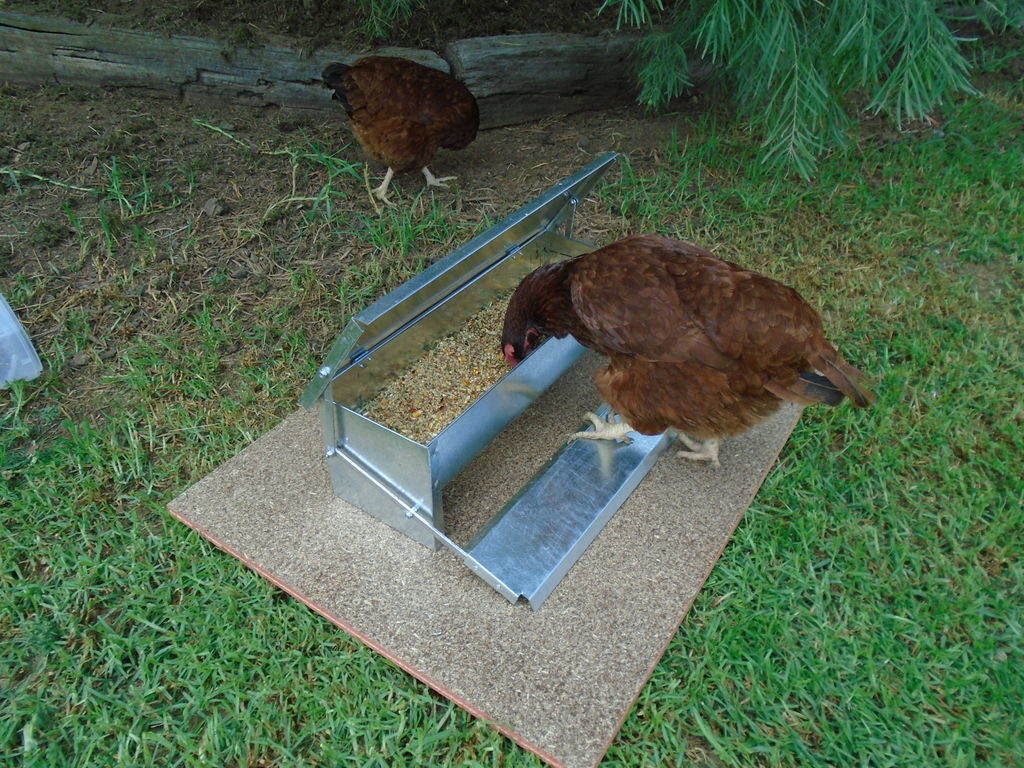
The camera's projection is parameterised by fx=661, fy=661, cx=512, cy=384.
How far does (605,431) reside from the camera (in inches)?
100

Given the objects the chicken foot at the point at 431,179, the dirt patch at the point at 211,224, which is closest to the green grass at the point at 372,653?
the dirt patch at the point at 211,224

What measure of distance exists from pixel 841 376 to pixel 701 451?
71 centimetres

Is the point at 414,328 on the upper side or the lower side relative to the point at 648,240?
lower

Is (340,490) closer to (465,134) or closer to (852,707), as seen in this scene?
(852,707)

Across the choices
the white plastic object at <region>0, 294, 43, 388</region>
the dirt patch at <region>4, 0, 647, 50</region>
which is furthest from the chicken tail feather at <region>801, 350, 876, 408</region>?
the dirt patch at <region>4, 0, 647, 50</region>

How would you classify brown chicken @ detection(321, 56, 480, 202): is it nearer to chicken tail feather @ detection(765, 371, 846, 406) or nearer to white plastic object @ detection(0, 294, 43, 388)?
white plastic object @ detection(0, 294, 43, 388)

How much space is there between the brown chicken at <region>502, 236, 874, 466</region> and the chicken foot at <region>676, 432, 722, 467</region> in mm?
329

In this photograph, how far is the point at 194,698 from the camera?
1.84 m

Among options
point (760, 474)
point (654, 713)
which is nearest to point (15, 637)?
point (654, 713)

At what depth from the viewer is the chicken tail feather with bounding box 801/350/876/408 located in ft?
6.45

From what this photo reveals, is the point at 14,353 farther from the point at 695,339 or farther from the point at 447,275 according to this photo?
the point at 695,339

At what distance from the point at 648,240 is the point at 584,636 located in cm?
134

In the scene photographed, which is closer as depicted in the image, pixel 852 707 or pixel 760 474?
pixel 852 707

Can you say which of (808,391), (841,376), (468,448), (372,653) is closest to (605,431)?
(468,448)
